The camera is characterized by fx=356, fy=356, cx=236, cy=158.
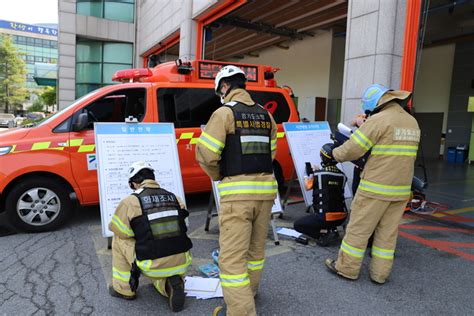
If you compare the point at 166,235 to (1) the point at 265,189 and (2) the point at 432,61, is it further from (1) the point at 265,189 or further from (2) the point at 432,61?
(2) the point at 432,61

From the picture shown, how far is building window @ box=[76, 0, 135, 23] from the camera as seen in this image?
18000 mm

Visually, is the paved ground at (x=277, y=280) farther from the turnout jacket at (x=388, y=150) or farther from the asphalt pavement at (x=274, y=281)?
the turnout jacket at (x=388, y=150)

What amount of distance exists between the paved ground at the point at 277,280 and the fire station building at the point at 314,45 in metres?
2.64

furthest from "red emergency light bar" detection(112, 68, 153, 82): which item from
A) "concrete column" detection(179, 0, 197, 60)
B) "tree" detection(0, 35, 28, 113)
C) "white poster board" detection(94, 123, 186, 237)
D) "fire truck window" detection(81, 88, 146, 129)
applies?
"tree" detection(0, 35, 28, 113)

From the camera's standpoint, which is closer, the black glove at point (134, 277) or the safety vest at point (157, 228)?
the safety vest at point (157, 228)

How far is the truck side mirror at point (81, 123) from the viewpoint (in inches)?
176

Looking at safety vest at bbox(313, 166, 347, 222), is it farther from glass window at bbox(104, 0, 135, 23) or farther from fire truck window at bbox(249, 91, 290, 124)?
glass window at bbox(104, 0, 135, 23)

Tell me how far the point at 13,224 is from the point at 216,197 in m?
2.50

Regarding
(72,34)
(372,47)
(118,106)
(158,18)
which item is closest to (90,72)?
(72,34)

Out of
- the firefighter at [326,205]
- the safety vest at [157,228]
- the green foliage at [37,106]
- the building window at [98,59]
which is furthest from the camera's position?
the green foliage at [37,106]

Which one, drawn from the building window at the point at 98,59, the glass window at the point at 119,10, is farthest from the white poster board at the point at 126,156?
the glass window at the point at 119,10

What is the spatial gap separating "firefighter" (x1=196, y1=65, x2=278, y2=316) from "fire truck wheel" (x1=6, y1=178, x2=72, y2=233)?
2.81 metres

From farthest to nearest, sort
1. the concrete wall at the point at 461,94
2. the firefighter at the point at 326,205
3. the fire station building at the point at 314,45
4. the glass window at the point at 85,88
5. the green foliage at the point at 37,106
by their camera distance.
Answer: the green foliage at the point at 37,106, the glass window at the point at 85,88, the concrete wall at the point at 461,94, the fire station building at the point at 314,45, the firefighter at the point at 326,205

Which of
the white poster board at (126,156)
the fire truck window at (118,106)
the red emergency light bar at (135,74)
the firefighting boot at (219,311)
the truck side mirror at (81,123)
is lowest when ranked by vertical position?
the firefighting boot at (219,311)
